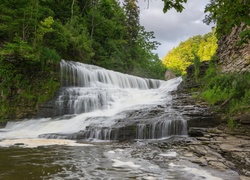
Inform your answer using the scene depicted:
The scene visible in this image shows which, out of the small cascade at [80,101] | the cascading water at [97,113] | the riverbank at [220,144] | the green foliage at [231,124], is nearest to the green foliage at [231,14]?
the riverbank at [220,144]

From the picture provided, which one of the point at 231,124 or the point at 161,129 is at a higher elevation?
the point at 231,124

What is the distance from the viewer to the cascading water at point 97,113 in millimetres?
8359

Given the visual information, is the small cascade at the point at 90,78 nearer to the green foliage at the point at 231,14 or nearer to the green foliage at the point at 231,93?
the green foliage at the point at 231,93

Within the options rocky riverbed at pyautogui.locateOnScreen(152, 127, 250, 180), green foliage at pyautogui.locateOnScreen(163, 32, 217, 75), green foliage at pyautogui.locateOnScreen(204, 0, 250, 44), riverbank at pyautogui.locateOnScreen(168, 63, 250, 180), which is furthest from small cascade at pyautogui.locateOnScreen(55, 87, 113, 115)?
green foliage at pyautogui.locateOnScreen(163, 32, 217, 75)

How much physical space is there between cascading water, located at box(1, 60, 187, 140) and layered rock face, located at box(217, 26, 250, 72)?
365 centimetres

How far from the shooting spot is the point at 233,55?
1301cm

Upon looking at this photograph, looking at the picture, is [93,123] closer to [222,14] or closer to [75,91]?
[75,91]

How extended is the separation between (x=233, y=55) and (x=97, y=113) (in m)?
8.11

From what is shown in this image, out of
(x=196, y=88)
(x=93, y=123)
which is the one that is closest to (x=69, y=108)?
(x=93, y=123)

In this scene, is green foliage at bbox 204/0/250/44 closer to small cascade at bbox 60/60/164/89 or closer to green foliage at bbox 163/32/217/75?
small cascade at bbox 60/60/164/89

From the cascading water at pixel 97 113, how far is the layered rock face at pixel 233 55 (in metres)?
3.65

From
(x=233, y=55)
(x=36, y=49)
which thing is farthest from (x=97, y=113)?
(x=233, y=55)

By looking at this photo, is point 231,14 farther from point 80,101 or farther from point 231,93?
point 80,101

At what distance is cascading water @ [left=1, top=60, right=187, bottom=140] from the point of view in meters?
8.36
